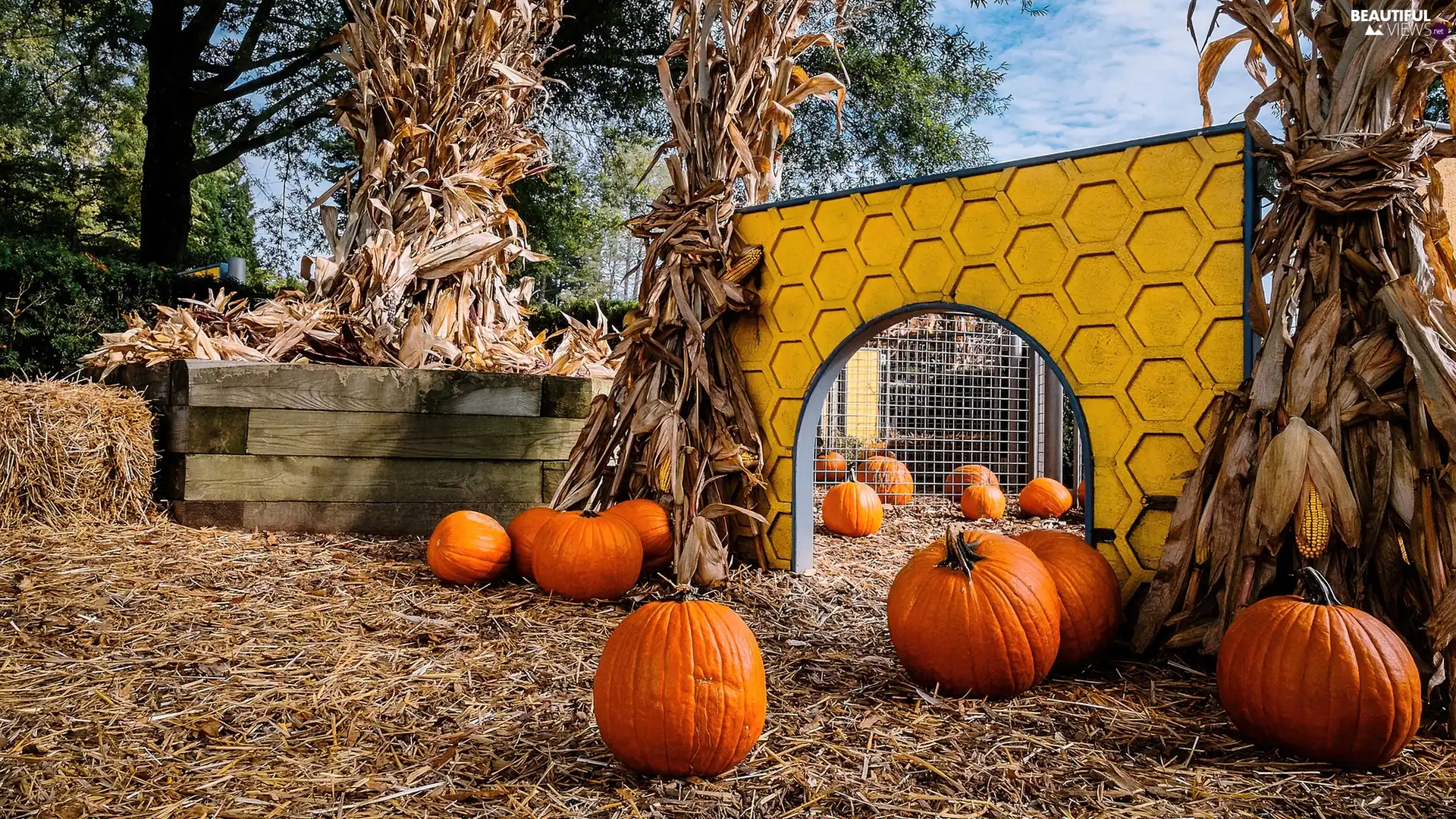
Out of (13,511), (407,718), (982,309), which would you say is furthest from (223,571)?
(982,309)

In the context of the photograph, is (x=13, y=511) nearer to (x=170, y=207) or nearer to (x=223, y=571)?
(x=223, y=571)

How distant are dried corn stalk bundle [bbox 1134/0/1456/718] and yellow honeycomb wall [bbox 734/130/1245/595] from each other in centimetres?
16

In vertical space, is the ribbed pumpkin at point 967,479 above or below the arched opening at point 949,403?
below

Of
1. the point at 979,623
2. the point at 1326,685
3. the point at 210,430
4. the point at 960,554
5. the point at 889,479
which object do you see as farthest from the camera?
the point at 889,479

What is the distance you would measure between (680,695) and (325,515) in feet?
8.61

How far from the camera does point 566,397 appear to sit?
12.6 ft

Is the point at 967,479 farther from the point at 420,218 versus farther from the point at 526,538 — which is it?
the point at 420,218

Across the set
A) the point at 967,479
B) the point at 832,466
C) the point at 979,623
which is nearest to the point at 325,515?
the point at 979,623

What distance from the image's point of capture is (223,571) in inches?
111

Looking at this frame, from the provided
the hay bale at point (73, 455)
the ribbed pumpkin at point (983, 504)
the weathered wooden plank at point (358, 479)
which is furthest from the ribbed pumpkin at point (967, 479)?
the hay bale at point (73, 455)

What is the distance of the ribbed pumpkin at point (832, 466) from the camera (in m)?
5.37

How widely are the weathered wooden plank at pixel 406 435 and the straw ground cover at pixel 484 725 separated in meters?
0.84

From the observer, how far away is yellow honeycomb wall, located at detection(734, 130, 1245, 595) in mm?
2365

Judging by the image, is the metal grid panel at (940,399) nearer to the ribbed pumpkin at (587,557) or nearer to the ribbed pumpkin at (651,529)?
the ribbed pumpkin at (651,529)
